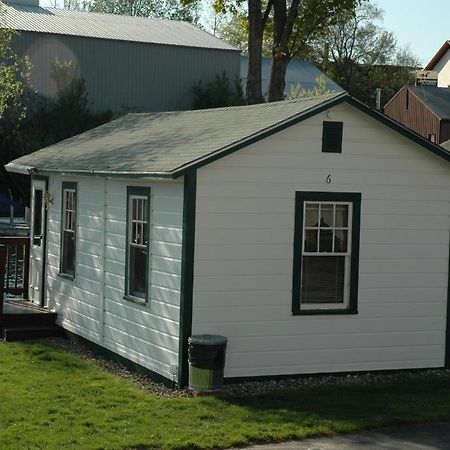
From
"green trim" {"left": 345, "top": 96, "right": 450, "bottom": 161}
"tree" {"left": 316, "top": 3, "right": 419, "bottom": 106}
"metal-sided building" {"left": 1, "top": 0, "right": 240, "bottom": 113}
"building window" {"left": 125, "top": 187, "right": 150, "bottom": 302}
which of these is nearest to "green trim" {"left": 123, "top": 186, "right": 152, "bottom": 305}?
"building window" {"left": 125, "top": 187, "right": 150, "bottom": 302}

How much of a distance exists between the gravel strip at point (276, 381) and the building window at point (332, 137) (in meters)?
3.00

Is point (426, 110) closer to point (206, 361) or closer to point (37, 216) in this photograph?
point (37, 216)

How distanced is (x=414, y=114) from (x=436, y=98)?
159 centimetres

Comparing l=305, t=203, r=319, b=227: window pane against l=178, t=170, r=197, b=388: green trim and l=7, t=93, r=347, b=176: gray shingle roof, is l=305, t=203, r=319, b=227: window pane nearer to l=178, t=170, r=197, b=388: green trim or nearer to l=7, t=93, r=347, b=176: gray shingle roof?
l=7, t=93, r=347, b=176: gray shingle roof

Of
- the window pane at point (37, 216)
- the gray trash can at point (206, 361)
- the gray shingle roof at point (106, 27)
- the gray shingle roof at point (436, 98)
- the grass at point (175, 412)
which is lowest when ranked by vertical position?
the grass at point (175, 412)

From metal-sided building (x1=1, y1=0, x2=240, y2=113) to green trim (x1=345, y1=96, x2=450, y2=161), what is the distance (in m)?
35.5

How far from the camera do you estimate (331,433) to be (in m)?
10.5

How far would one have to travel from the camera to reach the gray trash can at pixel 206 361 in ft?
39.0

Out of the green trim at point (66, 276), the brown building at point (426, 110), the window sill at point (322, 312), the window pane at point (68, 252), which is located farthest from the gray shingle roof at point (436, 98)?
the window sill at point (322, 312)

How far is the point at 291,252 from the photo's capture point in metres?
13.0

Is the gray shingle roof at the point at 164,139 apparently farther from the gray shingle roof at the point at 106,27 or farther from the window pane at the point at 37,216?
the gray shingle roof at the point at 106,27

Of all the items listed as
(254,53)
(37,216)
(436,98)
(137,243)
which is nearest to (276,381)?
(137,243)

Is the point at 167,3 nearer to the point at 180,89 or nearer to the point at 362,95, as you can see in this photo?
the point at 362,95

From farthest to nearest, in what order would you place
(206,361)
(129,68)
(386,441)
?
(129,68) < (206,361) < (386,441)
